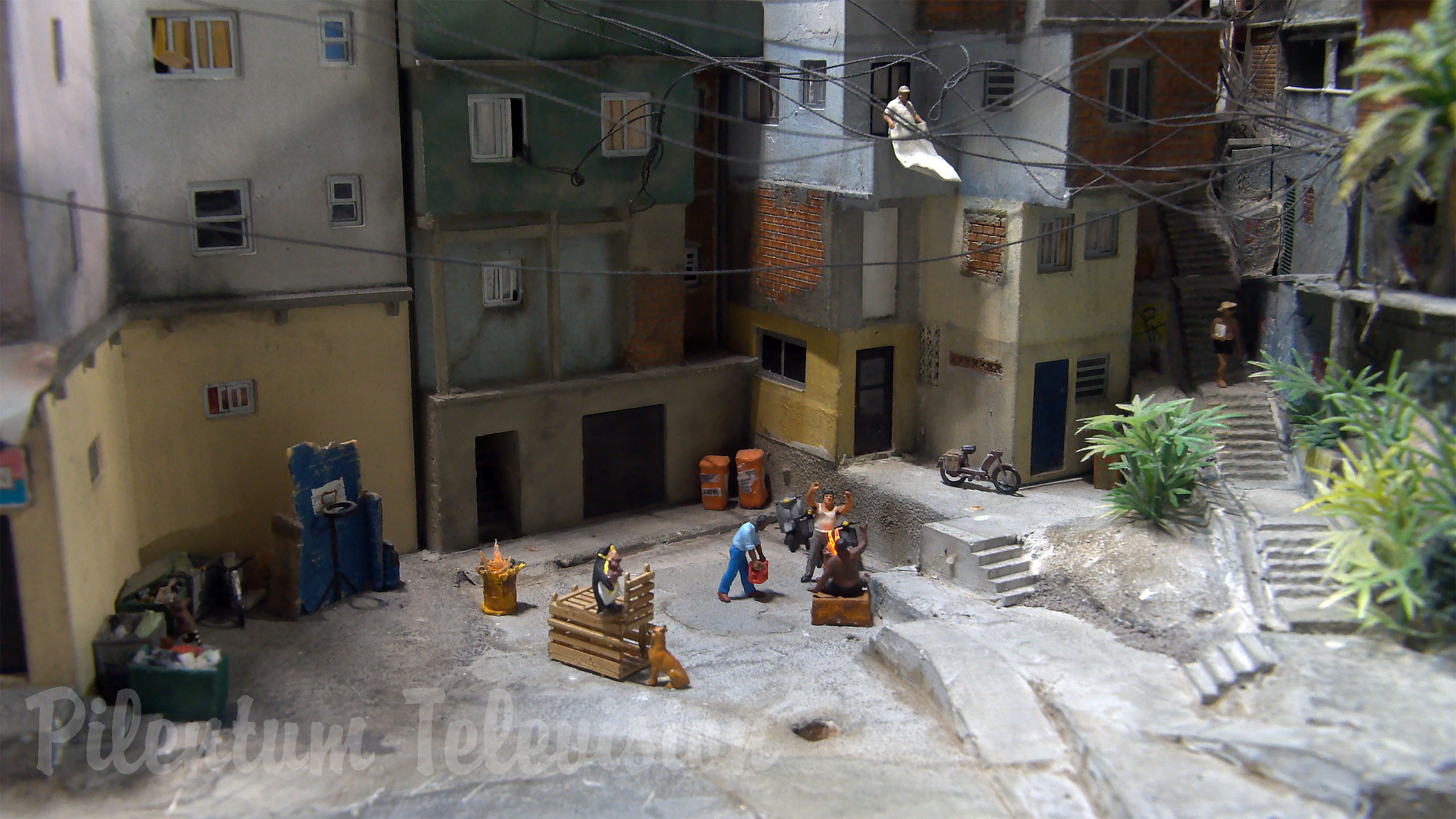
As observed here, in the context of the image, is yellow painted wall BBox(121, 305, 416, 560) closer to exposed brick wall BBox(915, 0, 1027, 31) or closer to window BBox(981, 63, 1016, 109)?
exposed brick wall BBox(915, 0, 1027, 31)

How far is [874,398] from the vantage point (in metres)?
23.0

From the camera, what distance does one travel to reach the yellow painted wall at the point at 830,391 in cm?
2245

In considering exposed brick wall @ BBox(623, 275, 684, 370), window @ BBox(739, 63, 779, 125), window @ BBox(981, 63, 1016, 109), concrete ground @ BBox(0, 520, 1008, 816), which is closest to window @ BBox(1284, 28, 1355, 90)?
window @ BBox(981, 63, 1016, 109)

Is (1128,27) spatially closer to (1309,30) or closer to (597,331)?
(1309,30)

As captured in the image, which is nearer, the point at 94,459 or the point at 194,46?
the point at 94,459

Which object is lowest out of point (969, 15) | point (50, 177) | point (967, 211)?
point (967, 211)

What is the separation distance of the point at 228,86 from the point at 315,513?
6471 millimetres

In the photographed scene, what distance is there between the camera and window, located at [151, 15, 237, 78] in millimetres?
17891

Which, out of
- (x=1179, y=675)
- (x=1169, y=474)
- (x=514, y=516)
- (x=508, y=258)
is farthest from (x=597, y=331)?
(x=1179, y=675)

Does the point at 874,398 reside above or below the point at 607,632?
above

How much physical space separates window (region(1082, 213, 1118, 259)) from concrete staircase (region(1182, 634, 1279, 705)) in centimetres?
833

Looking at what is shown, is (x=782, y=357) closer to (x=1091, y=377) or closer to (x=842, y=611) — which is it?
(x=1091, y=377)

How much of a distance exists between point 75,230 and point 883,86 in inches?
502

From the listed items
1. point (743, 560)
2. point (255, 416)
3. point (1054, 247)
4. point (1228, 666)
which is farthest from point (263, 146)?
point (1228, 666)
